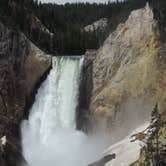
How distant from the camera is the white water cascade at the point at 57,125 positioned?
190 ft

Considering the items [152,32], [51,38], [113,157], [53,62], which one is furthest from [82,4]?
[113,157]

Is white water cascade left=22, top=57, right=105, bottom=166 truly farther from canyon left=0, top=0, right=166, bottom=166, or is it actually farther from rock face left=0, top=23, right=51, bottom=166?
rock face left=0, top=23, right=51, bottom=166

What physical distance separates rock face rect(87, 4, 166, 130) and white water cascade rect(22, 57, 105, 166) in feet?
9.87

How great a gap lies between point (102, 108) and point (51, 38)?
1205 inches

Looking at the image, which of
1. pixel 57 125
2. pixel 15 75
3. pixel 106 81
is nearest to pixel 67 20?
pixel 15 75

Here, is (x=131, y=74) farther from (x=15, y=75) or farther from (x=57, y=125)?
(x=15, y=75)

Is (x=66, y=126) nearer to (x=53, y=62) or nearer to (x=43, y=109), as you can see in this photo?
(x=43, y=109)

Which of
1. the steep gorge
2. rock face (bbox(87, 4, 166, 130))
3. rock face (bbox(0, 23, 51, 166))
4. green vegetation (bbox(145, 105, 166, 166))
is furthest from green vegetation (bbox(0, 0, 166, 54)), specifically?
green vegetation (bbox(145, 105, 166, 166))

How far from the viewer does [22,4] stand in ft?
263

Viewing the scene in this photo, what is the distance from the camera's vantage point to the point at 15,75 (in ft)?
209

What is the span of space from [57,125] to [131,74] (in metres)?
10.8

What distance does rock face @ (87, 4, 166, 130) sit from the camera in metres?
56.1

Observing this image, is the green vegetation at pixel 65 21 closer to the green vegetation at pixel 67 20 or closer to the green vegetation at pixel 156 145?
the green vegetation at pixel 67 20

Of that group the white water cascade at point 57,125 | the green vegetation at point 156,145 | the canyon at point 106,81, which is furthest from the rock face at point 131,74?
the green vegetation at point 156,145
